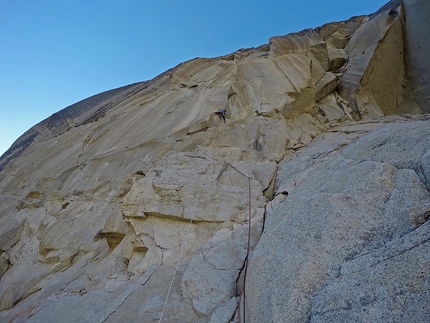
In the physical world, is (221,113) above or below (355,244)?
above

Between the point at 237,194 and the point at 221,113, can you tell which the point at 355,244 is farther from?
the point at 221,113

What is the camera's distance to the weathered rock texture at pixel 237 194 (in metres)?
2.96

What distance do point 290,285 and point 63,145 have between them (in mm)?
13444

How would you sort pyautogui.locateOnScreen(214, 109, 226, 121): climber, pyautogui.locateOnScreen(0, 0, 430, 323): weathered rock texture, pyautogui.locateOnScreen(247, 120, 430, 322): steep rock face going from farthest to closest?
1. pyautogui.locateOnScreen(214, 109, 226, 121): climber
2. pyautogui.locateOnScreen(0, 0, 430, 323): weathered rock texture
3. pyautogui.locateOnScreen(247, 120, 430, 322): steep rock face

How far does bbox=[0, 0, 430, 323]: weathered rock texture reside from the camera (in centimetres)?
296

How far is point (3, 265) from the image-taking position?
957cm

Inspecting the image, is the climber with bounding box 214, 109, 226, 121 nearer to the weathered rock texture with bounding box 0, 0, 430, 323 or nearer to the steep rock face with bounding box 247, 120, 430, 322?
the weathered rock texture with bounding box 0, 0, 430, 323

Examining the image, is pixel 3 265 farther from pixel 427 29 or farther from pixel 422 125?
pixel 427 29

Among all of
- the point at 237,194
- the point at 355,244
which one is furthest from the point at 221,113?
the point at 355,244

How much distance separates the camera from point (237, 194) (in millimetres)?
6062

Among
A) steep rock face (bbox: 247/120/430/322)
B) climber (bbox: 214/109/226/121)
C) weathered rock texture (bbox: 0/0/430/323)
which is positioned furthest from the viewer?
climber (bbox: 214/109/226/121)

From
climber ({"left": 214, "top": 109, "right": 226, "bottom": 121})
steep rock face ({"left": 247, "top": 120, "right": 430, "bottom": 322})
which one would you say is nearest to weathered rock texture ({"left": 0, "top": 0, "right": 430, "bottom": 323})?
steep rock face ({"left": 247, "top": 120, "right": 430, "bottom": 322})

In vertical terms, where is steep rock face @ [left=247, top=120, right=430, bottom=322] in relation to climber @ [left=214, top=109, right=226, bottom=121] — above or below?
below

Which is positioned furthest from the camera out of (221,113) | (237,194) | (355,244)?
(221,113)
